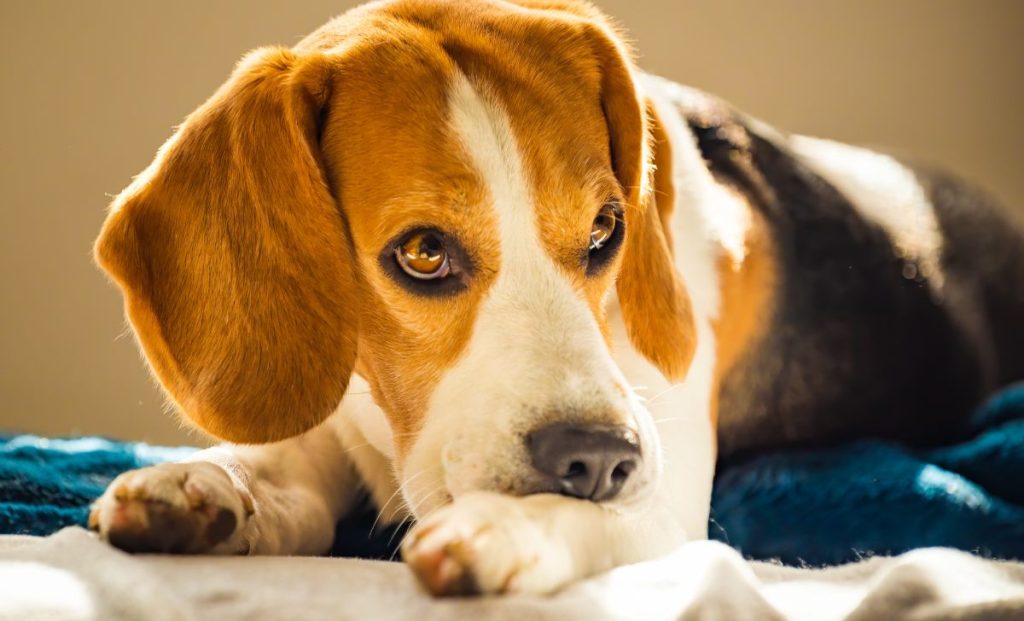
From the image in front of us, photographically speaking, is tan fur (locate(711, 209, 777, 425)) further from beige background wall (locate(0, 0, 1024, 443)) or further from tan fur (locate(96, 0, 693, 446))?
beige background wall (locate(0, 0, 1024, 443))

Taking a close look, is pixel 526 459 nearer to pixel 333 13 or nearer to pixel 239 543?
pixel 239 543

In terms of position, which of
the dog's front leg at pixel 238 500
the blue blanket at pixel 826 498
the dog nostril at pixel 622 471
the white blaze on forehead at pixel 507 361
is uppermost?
the white blaze on forehead at pixel 507 361

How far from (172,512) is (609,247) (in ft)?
2.51

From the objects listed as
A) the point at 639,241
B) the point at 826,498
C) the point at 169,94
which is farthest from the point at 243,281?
the point at 169,94

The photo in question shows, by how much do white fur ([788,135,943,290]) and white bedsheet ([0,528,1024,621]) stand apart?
148 cm

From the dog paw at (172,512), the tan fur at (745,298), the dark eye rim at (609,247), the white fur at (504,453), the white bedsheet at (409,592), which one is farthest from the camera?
the tan fur at (745,298)

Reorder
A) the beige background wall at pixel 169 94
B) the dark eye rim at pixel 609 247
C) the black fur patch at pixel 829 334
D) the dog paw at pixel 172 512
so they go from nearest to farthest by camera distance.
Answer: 1. the dog paw at pixel 172 512
2. the dark eye rim at pixel 609 247
3. the black fur patch at pixel 829 334
4. the beige background wall at pixel 169 94

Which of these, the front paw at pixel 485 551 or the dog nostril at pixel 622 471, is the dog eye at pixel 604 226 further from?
the front paw at pixel 485 551

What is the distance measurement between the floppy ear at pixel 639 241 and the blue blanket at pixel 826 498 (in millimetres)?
336

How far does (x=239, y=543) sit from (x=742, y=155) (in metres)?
1.51

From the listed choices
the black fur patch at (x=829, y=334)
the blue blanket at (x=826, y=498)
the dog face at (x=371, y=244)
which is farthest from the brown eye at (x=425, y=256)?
the black fur patch at (x=829, y=334)

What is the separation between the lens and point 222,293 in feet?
5.10

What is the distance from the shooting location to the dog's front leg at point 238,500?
4.42ft

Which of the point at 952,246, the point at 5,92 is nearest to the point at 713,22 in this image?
the point at 952,246
